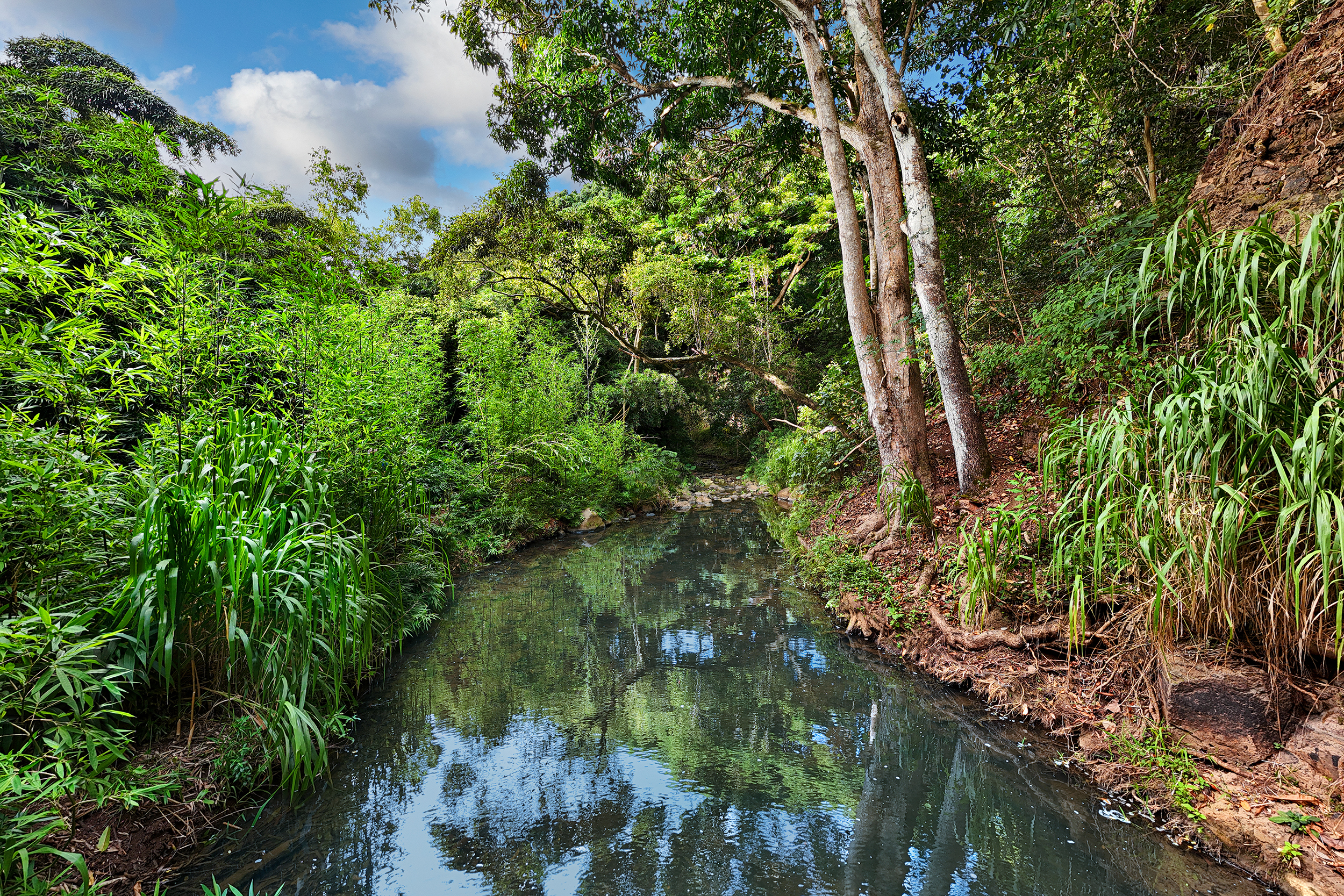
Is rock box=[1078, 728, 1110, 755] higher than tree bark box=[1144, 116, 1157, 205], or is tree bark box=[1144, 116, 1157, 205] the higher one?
tree bark box=[1144, 116, 1157, 205]

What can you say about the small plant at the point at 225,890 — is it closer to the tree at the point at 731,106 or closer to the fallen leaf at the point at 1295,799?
the fallen leaf at the point at 1295,799

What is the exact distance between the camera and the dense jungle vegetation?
82.9 inches

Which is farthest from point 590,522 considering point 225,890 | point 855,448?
point 225,890

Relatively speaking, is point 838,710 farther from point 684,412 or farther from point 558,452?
point 684,412

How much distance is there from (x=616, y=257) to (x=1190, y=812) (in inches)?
397

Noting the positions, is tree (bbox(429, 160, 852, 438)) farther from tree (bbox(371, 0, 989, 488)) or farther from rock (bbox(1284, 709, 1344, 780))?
rock (bbox(1284, 709, 1344, 780))

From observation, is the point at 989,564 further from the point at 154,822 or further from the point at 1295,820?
the point at 154,822

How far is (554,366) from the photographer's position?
33.8 ft

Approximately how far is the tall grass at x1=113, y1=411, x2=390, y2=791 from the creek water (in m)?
0.44

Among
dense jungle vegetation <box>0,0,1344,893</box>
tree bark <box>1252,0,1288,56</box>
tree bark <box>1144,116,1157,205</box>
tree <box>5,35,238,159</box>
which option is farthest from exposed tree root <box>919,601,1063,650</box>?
tree <box>5,35,238,159</box>

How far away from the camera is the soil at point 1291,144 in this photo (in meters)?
2.79

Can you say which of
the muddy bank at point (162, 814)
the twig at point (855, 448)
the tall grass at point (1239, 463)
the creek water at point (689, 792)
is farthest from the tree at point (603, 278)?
the muddy bank at point (162, 814)

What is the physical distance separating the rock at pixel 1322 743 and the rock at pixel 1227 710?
0.05 meters

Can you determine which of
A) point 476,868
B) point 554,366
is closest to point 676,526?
point 554,366
